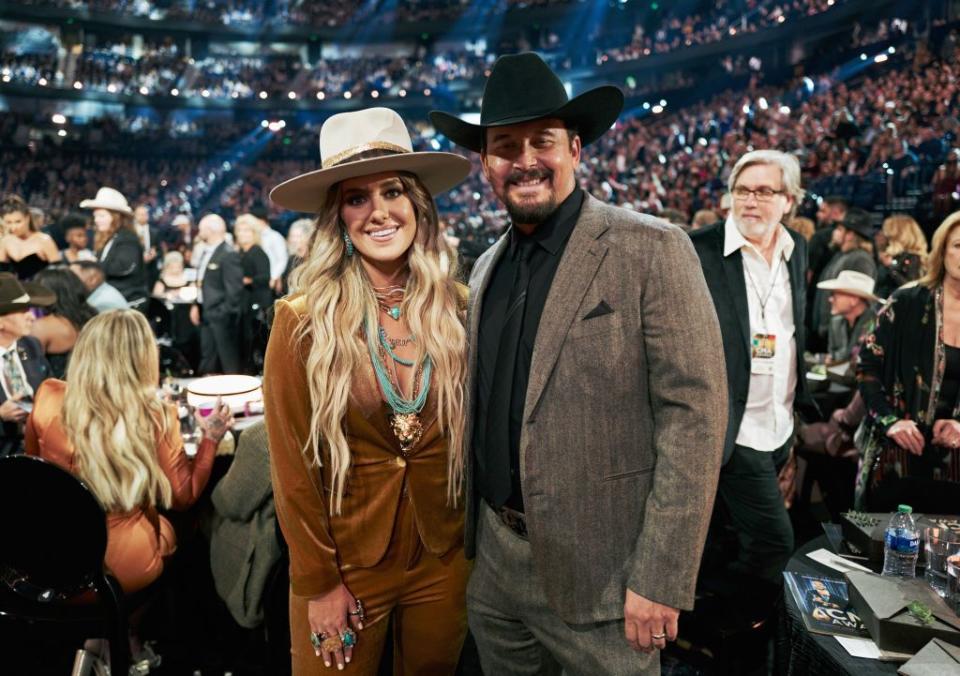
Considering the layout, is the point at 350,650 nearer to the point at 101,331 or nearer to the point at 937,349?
the point at 101,331

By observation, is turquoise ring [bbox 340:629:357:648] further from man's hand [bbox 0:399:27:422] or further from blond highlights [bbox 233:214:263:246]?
blond highlights [bbox 233:214:263:246]

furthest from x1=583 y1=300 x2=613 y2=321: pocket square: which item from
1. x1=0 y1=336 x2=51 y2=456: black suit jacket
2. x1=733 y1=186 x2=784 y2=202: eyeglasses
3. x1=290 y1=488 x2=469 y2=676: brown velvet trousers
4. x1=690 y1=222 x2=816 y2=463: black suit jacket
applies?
x1=0 y1=336 x2=51 y2=456: black suit jacket

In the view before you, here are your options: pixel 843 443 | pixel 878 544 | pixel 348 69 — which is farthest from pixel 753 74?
pixel 878 544

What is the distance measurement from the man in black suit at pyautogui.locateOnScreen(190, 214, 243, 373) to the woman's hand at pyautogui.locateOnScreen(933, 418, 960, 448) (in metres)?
5.76

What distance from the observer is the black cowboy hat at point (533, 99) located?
163 centimetres

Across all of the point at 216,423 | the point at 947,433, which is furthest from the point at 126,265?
the point at 947,433

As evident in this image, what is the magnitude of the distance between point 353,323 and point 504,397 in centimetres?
43

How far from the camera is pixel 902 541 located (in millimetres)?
1936

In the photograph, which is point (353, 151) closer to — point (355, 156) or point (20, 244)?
point (355, 156)

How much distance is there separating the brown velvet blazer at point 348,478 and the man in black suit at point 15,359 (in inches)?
90.3

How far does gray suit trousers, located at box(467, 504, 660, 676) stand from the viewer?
1591 millimetres

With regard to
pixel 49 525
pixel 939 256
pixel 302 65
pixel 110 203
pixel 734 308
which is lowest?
pixel 49 525

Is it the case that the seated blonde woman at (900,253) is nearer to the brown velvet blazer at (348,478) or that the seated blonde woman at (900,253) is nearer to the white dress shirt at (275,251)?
the brown velvet blazer at (348,478)

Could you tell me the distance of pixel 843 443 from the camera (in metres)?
3.69
